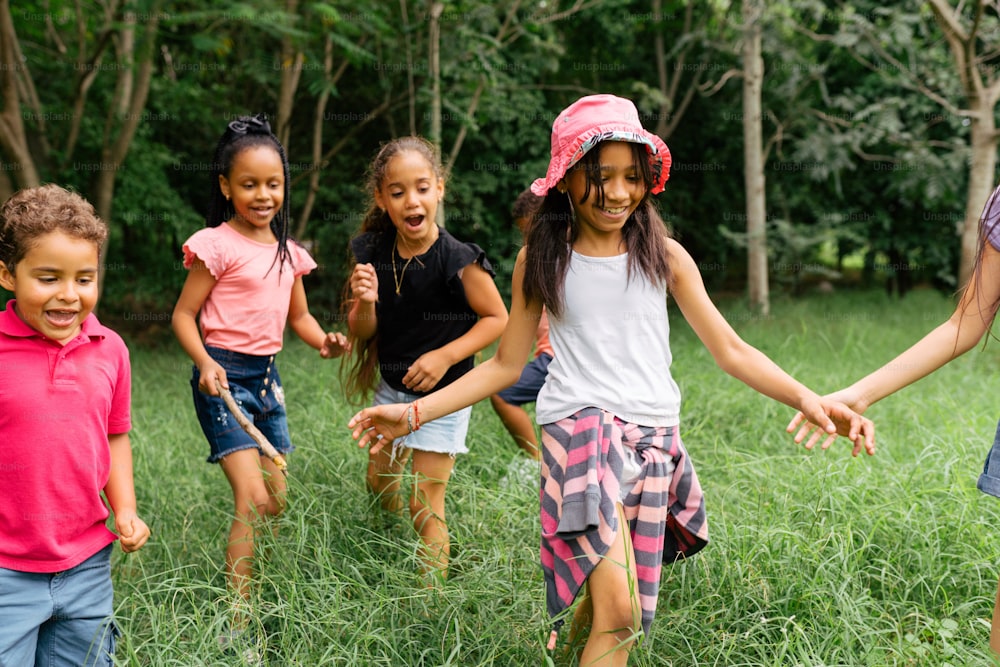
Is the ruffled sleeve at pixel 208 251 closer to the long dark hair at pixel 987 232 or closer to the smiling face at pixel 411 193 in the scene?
the smiling face at pixel 411 193

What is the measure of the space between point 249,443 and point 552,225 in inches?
51.1

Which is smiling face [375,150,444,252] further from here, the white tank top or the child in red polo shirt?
the child in red polo shirt

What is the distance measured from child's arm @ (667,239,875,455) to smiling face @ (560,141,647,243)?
16cm

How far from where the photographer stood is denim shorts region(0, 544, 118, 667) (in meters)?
1.88

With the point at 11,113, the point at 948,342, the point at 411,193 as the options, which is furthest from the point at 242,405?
the point at 11,113

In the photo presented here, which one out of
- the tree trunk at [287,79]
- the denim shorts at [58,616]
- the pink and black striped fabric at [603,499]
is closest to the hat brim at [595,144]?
the pink and black striped fabric at [603,499]

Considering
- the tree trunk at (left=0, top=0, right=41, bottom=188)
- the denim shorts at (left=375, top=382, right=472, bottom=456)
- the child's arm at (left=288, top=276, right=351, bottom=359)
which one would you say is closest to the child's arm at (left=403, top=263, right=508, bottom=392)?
the denim shorts at (left=375, top=382, right=472, bottom=456)

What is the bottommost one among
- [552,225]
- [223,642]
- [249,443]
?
[223,642]

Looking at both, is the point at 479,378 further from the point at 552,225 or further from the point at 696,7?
the point at 696,7

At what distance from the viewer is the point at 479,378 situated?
2.34m

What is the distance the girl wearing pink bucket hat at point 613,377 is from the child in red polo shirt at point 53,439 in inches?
39.9

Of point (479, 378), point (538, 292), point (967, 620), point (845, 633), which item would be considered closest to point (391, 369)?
point (479, 378)

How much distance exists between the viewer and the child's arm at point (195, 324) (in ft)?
9.04

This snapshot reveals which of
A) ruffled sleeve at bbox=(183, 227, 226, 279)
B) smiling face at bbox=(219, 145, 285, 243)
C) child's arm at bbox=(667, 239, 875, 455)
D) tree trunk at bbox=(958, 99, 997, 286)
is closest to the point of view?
child's arm at bbox=(667, 239, 875, 455)
